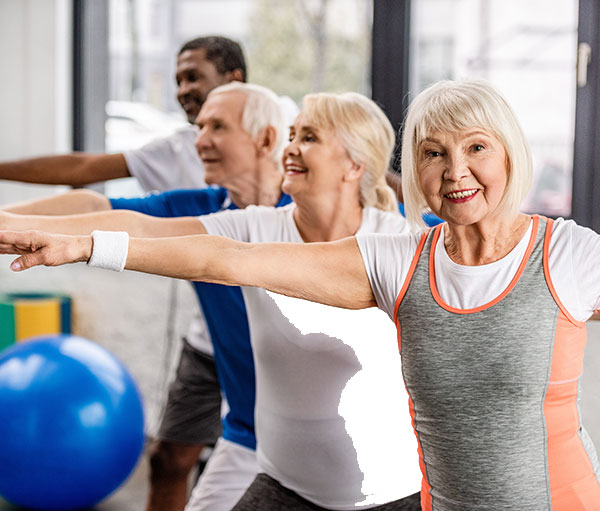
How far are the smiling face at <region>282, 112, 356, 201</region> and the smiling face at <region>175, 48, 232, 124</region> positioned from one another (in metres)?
0.94

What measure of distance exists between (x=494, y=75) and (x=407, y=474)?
79.4 inches

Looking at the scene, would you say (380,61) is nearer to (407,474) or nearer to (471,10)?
(471,10)

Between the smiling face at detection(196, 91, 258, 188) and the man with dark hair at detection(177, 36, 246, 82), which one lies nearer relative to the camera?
the smiling face at detection(196, 91, 258, 188)

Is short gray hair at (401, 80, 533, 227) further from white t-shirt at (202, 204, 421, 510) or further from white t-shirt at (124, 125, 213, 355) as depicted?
white t-shirt at (124, 125, 213, 355)

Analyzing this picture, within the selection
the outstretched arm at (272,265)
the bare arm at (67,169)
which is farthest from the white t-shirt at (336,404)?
the bare arm at (67,169)

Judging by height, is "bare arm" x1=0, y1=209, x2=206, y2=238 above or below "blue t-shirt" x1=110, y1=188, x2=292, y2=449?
above

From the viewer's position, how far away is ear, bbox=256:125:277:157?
221 cm

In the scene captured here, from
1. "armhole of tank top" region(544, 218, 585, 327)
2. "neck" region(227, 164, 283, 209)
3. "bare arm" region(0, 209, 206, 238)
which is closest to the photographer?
"armhole of tank top" region(544, 218, 585, 327)

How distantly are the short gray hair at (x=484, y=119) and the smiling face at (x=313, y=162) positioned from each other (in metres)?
0.54

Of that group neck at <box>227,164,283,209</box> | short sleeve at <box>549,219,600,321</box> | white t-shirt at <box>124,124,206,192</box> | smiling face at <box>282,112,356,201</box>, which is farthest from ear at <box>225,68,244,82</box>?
short sleeve at <box>549,219,600,321</box>

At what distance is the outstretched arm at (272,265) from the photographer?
1.35 meters

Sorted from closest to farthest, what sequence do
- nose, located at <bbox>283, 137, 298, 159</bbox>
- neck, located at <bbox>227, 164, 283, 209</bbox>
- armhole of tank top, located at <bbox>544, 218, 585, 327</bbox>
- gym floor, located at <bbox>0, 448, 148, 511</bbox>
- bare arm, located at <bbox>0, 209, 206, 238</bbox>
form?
armhole of tank top, located at <bbox>544, 218, 585, 327</bbox> → bare arm, located at <bbox>0, 209, 206, 238</bbox> → nose, located at <bbox>283, 137, 298, 159</bbox> → neck, located at <bbox>227, 164, 283, 209</bbox> → gym floor, located at <bbox>0, 448, 148, 511</bbox>

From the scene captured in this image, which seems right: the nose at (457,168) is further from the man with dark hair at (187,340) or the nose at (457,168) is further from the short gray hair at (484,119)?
the man with dark hair at (187,340)

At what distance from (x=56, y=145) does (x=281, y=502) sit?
288cm
